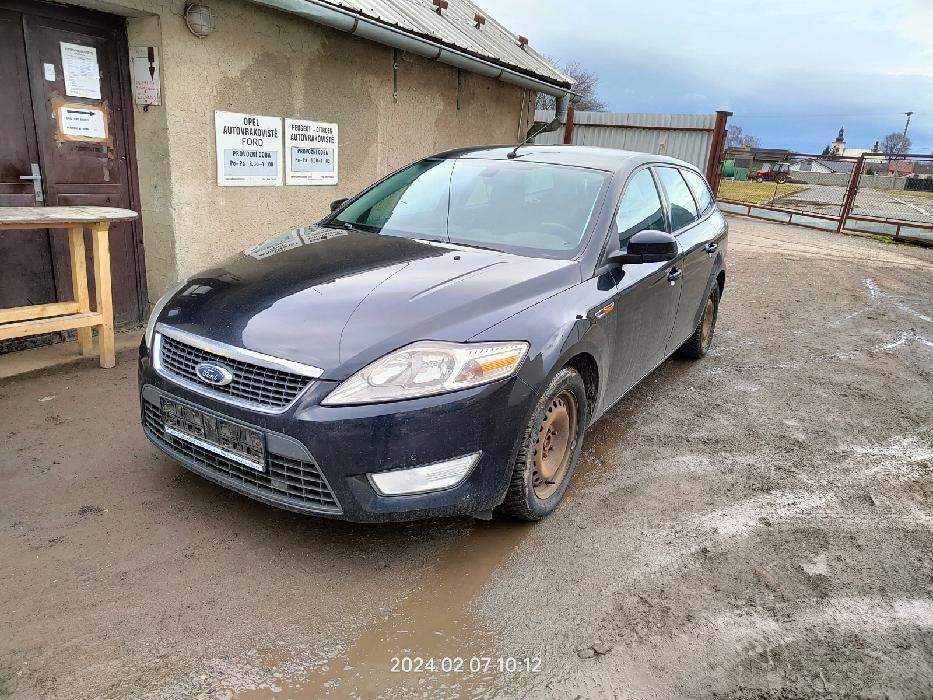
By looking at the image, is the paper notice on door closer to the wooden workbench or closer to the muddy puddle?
the wooden workbench

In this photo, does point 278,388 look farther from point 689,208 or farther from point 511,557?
point 689,208

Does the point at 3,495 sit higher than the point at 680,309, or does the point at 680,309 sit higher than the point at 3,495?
the point at 680,309

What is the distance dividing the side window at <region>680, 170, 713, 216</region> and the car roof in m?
0.72

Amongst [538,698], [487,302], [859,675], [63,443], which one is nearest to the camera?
[538,698]

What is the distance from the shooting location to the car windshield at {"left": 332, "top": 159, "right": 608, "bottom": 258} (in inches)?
137

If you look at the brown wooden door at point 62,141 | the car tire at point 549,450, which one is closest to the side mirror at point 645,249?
the car tire at point 549,450

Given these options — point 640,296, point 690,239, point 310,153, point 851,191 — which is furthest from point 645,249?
point 851,191

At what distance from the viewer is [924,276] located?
10.3 meters

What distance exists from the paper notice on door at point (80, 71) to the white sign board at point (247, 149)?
0.88m

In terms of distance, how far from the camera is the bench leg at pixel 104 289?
434 cm

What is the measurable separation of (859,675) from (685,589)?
64 centimetres

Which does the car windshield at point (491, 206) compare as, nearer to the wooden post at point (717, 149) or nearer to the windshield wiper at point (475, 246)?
the windshield wiper at point (475, 246)

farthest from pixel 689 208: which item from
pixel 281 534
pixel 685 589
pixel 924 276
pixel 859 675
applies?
pixel 924 276

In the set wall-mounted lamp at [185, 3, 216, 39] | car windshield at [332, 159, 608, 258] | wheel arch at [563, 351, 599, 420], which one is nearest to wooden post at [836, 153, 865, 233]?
car windshield at [332, 159, 608, 258]
